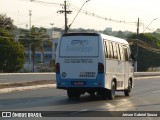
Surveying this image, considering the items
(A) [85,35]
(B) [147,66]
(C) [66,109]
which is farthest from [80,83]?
(B) [147,66]

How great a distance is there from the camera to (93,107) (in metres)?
18.8

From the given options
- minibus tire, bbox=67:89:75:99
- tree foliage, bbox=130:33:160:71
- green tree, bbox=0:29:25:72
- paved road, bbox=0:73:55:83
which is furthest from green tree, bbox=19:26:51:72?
minibus tire, bbox=67:89:75:99

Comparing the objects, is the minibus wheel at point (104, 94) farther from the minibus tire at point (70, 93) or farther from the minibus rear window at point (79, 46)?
the minibus rear window at point (79, 46)

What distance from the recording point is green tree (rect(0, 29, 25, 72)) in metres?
75.7

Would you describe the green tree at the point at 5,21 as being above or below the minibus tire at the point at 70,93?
above

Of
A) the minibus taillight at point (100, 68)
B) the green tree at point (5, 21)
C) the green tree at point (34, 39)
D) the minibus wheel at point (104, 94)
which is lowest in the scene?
the minibus wheel at point (104, 94)

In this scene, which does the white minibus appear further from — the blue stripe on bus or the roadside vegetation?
the roadside vegetation

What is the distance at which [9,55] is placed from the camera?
2990 inches

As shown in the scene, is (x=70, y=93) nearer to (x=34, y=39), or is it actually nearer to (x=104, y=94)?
(x=104, y=94)

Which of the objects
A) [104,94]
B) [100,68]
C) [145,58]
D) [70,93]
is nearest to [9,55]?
[145,58]

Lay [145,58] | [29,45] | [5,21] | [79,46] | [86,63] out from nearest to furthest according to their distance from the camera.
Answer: [86,63], [79,46], [5,21], [29,45], [145,58]

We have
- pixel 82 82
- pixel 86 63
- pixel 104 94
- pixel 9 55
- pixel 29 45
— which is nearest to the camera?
pixel 82 82

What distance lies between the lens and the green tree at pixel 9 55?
75688mm

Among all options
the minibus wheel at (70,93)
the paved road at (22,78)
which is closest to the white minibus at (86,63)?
the minibus wheel at (70,93)
